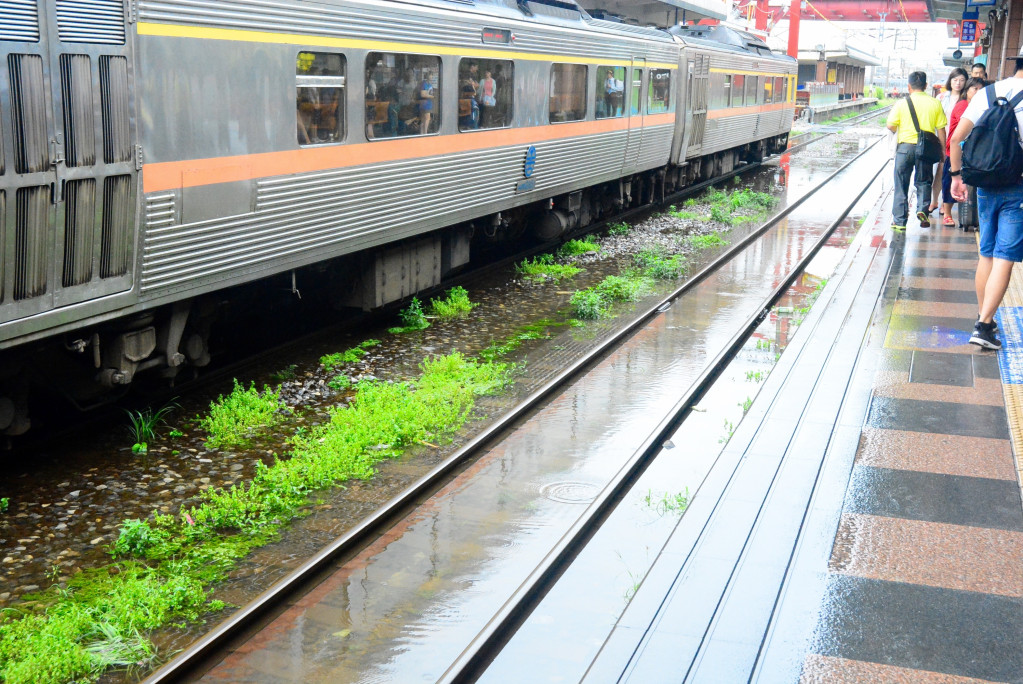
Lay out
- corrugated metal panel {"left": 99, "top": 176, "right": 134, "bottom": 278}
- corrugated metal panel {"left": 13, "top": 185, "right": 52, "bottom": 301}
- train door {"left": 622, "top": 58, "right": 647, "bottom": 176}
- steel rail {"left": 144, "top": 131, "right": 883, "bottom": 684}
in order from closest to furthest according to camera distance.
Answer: steel rail {"left": 144, "top": 131, "right": 883, "bottom": 684} → corrugated metal panel {"left": 13, "top": 185, "right": 52, "bottom": 301} → corrugated metal panel {"left": 99, "top": 176, "right": 134, "bottom": 278} → train door {"left": 622, "top": 58, "right": 647, "bottom": 176}

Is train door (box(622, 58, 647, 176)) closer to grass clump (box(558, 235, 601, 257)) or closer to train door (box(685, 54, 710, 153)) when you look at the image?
grass clump (box(558, 235, 601, 257))

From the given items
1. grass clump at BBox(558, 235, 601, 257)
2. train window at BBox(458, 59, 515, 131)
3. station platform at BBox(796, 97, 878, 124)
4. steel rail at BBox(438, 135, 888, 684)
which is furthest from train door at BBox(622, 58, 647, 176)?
station platform at BBox(796, 97, 878, 124)

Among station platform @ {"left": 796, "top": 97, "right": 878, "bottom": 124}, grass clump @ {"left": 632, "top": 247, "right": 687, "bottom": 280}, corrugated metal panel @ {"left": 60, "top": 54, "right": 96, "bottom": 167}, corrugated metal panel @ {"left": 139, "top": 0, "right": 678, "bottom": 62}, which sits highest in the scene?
station platform @ {"left": 796, "top": 97, "right": 878, "bottom": 124}

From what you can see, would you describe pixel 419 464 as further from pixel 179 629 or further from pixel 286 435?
pixel 179 629

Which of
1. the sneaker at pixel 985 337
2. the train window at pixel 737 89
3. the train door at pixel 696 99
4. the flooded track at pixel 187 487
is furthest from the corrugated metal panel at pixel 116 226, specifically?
the train window at pixel 737 89

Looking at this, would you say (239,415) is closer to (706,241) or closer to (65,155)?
(65,155)

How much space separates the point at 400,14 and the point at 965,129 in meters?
4.32

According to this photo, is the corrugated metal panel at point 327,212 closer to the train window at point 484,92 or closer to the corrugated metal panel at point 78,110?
the train window at point 484,92

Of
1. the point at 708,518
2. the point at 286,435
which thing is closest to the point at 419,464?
the point at 286,435

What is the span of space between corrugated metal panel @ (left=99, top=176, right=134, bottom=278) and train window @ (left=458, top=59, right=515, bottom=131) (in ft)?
13.8

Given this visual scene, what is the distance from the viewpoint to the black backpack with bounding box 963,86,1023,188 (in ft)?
Answer: 22.3

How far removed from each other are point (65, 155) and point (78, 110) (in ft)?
0.80

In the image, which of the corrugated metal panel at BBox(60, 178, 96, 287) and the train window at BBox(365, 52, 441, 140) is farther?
the train window at BBox(365, 52, 441, 140)

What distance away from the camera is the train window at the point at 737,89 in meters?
20.3
